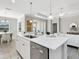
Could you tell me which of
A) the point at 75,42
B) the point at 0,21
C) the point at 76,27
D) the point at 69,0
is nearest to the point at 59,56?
the point at 75,42

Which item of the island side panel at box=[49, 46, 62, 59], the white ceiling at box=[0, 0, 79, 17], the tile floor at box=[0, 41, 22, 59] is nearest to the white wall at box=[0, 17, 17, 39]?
the white ceiling at box=[0, 0, 79, 17]

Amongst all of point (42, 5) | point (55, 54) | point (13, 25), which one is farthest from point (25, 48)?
point (13, 25)

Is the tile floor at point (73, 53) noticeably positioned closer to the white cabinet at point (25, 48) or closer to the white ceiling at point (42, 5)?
the white cabinet at point (25, 48)

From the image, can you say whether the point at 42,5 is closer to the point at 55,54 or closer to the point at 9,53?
the point at 9,53

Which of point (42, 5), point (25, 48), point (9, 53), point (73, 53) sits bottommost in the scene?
point (9, 53)

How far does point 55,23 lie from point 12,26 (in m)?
6.71

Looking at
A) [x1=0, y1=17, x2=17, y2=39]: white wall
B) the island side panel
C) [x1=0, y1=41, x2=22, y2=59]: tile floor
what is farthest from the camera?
[x1=0, y1=17, x2=17, y2=39]: white wall

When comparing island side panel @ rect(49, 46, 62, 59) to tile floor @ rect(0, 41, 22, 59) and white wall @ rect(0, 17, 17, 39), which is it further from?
white wall @ rect(0, 17, 17, 39)

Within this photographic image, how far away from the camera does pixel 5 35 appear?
8.17m

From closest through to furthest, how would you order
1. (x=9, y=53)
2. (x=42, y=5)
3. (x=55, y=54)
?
(x=55, y=54) → (x=9, y=53) → (x=42, y=5)

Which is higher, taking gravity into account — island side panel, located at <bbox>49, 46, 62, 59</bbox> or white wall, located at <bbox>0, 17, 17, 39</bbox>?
white wall, located at <bbox>0, 17, 17, 39</bbox>

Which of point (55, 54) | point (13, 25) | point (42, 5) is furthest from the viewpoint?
point (13, 25)

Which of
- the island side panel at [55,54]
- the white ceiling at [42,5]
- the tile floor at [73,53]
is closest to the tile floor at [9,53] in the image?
the tile floor at [73,53]

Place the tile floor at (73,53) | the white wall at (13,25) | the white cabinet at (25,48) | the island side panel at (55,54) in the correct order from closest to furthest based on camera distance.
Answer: the island side panel at (55,54), the white cabinet at (25,48), the tile floor at (73,53), the white wall at (13,25)
